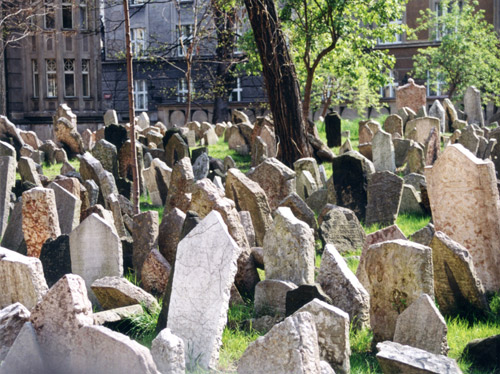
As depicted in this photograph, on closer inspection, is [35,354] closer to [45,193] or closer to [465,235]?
[45,193]

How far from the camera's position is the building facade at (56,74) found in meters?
40.0

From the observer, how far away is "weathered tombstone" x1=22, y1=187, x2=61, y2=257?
25.0 feet

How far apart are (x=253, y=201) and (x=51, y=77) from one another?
1358 inches

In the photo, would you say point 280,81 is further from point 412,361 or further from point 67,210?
point 412,361

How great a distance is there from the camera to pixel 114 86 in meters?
46.7

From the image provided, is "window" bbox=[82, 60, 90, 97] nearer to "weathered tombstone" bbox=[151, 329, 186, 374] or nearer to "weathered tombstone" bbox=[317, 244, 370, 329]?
"weathered tombstone" bbox=[317, 244, 370, 329]

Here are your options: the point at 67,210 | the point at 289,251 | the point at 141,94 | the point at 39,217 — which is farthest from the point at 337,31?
the point at 141,94

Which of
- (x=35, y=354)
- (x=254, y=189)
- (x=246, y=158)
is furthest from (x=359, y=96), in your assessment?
(x=35, y=354)

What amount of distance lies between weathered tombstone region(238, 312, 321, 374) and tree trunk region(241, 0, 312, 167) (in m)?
9.42

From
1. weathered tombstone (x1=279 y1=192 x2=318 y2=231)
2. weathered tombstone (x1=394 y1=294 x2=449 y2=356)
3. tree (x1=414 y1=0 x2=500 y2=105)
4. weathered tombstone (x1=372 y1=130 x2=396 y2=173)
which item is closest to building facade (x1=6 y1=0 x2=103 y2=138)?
tree (x1=414 y1=0 x2=500 y2=105)

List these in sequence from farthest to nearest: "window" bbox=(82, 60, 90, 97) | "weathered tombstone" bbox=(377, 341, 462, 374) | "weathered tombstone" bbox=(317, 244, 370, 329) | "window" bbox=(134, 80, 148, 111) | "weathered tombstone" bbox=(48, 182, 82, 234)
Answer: "window" bbox=(134, 80, 148, 111) < "window" bbox=(82, 60, 90, 97) < "weathered tombstone" bbox=(48, 182, 82, 234) < "weathered tombstone" bbox=(317, 244, 370, 329) < "weathered tombstone" bbox=(377, 341, 462, 374)

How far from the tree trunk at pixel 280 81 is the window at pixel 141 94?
33949 mm

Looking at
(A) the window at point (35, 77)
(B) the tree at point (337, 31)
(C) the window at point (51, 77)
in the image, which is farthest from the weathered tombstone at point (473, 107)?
(A) the window at point (35, 77)

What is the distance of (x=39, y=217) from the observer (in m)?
7.64
